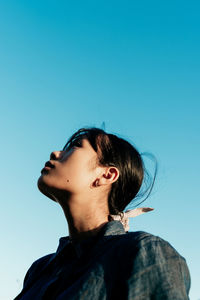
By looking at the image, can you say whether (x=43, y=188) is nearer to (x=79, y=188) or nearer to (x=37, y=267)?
(x=79, y=188)

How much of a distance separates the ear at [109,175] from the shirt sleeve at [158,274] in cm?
112

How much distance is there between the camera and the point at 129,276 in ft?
7.28

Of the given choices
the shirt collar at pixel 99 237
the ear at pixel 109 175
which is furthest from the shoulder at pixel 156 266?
the ear at pixel 109 175

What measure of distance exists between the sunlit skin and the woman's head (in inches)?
4.1

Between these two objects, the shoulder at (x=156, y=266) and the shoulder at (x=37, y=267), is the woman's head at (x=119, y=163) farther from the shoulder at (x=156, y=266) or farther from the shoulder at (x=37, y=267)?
the shoulder at (x=156, y=266)

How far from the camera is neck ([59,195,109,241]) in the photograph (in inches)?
123

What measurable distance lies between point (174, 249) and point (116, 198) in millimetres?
1189

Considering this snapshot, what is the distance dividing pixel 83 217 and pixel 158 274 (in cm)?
112

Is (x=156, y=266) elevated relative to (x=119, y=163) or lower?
lower

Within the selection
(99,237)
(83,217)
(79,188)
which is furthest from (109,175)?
(99,237)

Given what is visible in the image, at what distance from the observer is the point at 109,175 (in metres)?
3.46

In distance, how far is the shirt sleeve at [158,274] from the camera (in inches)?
84.3

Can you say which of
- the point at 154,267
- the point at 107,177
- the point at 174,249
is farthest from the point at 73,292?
the point at 107,177

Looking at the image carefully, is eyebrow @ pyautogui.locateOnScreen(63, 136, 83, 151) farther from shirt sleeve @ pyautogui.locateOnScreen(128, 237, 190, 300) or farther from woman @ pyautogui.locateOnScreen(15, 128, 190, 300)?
shirt sleeve @ pyautogui.locateOnScreen(128, 237, 190, 300)
